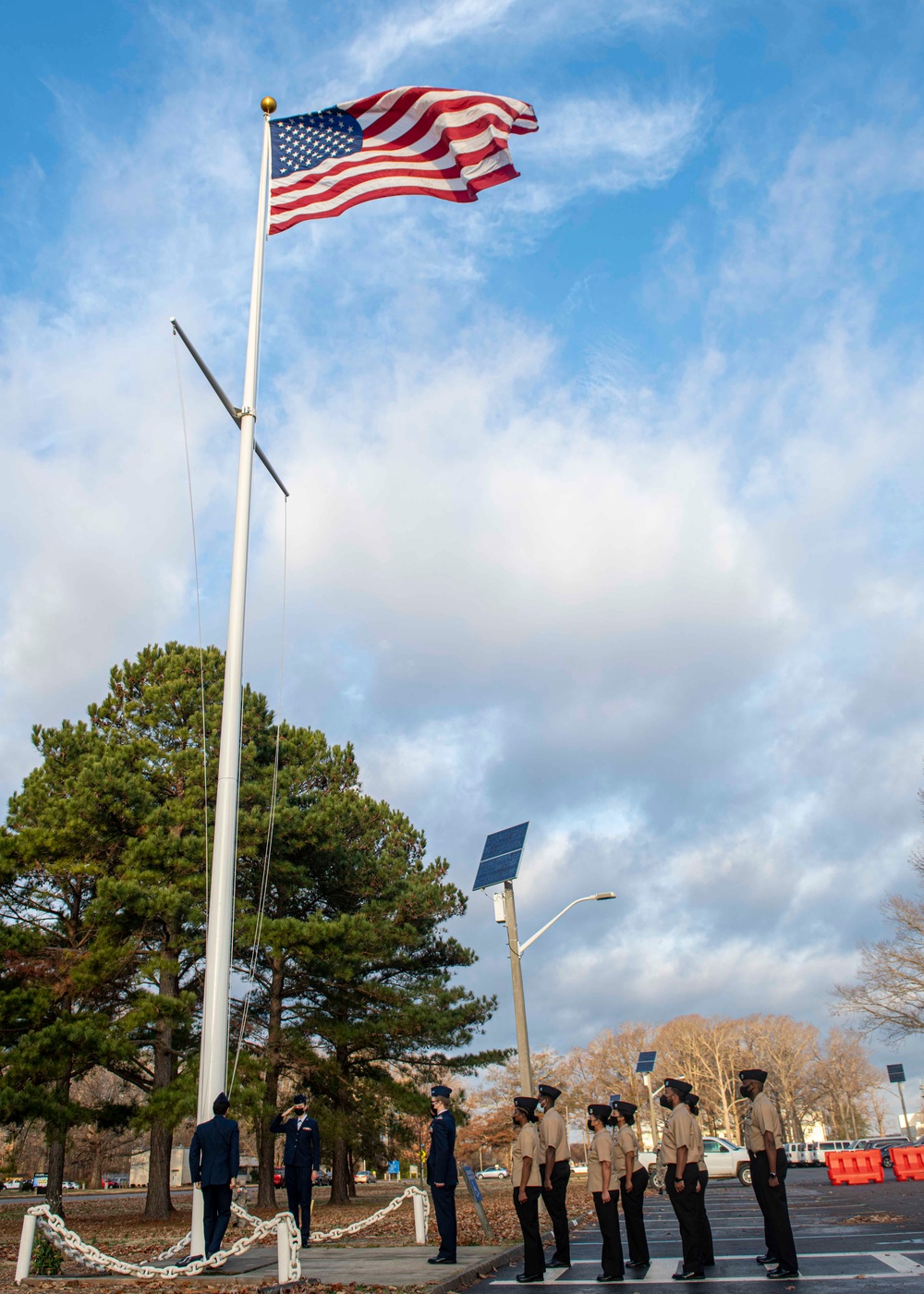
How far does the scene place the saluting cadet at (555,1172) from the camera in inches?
407

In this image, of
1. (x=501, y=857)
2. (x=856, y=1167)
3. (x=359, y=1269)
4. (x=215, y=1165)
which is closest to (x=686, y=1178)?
(x=359, y=1269)

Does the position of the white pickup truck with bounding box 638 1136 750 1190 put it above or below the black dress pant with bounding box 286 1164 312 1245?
below

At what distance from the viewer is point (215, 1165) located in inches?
Result: 371

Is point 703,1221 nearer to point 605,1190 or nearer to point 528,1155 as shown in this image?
point 605,1190

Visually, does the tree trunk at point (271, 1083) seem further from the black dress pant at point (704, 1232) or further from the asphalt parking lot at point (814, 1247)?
the black dress pant at point (704, 1232)

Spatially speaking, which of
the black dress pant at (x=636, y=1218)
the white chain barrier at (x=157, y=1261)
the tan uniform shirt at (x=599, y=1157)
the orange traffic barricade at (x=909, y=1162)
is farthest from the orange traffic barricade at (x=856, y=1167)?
the white chain barrier at (x=157, y=1261)

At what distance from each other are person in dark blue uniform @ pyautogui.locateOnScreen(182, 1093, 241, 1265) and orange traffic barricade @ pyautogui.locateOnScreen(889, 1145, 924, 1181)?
2139 cm

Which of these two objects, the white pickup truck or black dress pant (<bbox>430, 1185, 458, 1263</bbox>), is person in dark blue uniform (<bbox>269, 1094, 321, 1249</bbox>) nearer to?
black dress pant (<bbox>430, 1185, 458, 1263</bbox>)

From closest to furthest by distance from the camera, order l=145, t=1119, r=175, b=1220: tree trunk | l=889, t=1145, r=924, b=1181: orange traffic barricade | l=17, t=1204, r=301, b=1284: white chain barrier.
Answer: l=17, t=1204, r=301, b=1284: white chain barrier
l=145, t=1119, r=175, b=1220: tree trunk
l=889, t=1145, r=924, b=1181: orange traffic barricade

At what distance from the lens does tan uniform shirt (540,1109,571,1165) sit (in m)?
10.3

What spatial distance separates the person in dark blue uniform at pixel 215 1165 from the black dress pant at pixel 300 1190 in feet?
11.0

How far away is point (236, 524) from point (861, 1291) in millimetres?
9086

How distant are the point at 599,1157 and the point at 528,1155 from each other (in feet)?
2.45

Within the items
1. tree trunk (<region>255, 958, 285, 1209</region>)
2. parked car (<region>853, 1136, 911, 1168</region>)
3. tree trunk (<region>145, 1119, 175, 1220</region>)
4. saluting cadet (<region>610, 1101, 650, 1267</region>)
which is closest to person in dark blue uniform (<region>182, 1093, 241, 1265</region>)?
saluting cadet (<region>610, 1101, 650, 1267</region>)
